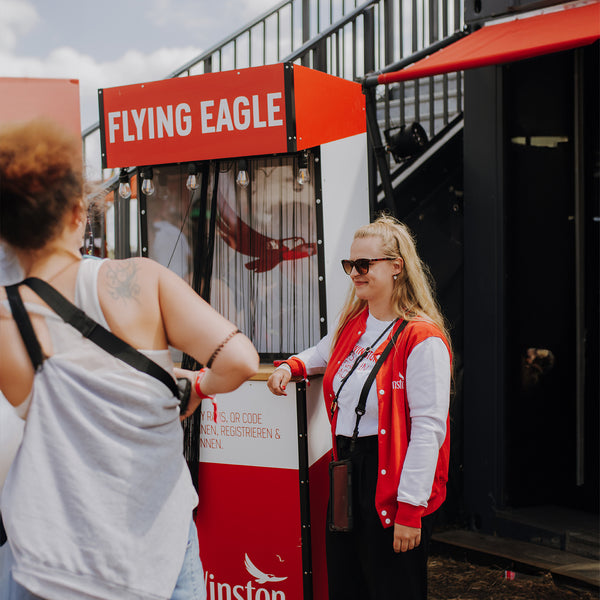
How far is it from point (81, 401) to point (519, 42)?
11.7 ft

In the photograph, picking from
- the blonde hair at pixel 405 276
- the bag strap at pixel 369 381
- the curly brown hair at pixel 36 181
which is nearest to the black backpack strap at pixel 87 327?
the curly brown hair at pixel 36 181

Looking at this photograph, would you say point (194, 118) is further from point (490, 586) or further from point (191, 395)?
point (490, 586)

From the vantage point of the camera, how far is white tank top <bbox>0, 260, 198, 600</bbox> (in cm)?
163

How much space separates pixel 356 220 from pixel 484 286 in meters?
1.51

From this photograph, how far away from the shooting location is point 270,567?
3680mm

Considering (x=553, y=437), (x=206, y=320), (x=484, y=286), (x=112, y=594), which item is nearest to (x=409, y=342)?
(x=206, y=320)

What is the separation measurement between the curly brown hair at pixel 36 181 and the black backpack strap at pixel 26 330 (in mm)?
137

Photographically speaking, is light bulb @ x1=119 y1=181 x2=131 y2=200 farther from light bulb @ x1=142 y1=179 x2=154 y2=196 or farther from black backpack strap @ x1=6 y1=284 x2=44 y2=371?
black backpack strap @ x1=6 y1=284 x2=44 y2=371

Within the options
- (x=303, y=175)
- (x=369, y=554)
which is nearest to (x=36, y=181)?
(x=369, y=554)

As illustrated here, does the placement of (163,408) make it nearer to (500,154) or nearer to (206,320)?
(206,320)

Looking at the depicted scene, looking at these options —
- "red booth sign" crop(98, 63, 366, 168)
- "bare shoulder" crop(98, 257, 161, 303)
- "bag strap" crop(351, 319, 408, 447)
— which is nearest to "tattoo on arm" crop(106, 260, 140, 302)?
"bare shoulder" crop(98, 257, 161, 303)

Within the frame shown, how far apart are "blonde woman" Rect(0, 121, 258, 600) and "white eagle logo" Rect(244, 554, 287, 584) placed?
2013 millimetres

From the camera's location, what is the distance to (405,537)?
105 inches

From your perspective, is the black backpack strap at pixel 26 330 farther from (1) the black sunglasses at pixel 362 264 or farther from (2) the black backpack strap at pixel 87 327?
(1) the black sunglasses at pixel 362 264
